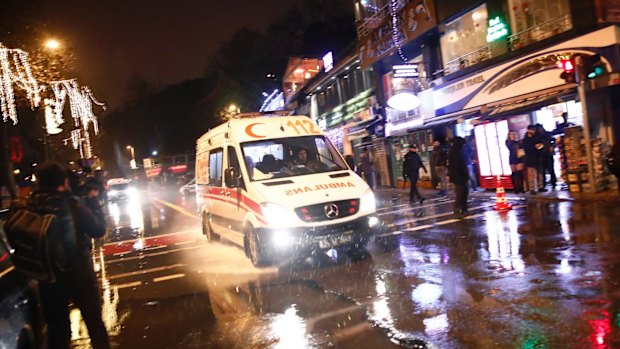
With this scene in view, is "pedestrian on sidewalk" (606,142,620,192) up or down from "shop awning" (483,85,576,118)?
down

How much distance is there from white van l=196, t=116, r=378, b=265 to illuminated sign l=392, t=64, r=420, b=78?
11.0m

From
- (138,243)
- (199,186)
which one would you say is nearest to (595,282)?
(199,186)

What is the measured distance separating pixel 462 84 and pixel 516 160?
178 inches

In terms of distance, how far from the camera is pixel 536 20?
15125 millimetres

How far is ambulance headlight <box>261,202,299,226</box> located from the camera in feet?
25.3

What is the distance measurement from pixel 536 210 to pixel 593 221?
2181 millimetres

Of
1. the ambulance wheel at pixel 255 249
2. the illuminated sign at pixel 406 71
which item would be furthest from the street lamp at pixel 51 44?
the illuminated sign at pixel 406 71

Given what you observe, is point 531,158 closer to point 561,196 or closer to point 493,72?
point 561,196

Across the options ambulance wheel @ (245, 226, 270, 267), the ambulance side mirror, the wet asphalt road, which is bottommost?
A: the wet asphalt road

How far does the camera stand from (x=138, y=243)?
13680mm

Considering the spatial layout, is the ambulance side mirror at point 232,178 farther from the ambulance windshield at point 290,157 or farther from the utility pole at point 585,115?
the utility pole at point 585,115

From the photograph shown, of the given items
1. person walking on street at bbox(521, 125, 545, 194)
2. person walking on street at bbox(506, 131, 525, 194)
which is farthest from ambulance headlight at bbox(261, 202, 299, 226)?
person walking on street at bbox(506, 131, 525, 194)

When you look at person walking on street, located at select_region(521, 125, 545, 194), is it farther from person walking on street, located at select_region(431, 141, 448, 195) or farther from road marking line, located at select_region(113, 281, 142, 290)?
road marking line, located at select_region(113, 281, 142, 290)

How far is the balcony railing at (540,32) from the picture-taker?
551 inches
